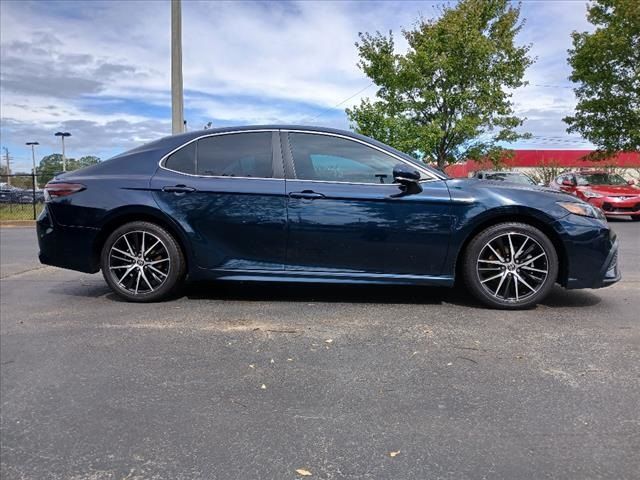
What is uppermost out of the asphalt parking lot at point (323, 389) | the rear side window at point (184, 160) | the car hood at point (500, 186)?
the rear side window at point (184, 160)

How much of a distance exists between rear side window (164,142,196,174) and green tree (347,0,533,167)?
1473cm

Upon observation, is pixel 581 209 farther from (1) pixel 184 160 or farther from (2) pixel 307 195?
(1) pixel 184 160

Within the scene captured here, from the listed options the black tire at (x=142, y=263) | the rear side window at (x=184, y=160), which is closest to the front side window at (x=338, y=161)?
the rear side window at (x=184, y=160)

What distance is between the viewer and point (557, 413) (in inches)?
108

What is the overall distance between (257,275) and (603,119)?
2010 centimetres

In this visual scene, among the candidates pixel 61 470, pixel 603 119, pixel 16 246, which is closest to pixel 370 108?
pixel 603 119

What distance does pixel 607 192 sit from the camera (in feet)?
51.0

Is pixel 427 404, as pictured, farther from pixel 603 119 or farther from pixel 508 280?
pixel 603 119

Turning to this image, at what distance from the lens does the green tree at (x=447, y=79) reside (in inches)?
733

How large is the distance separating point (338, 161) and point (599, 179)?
14904 mm

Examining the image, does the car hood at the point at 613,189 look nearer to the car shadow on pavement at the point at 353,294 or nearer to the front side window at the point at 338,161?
the car shadow on pavement at the point at 353,294

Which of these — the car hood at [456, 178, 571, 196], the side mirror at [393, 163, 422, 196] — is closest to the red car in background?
the car hood at [456, 178, 571, 196]

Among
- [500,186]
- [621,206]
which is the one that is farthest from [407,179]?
[621,206]

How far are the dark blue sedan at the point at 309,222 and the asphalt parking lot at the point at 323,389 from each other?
1.06 ft
